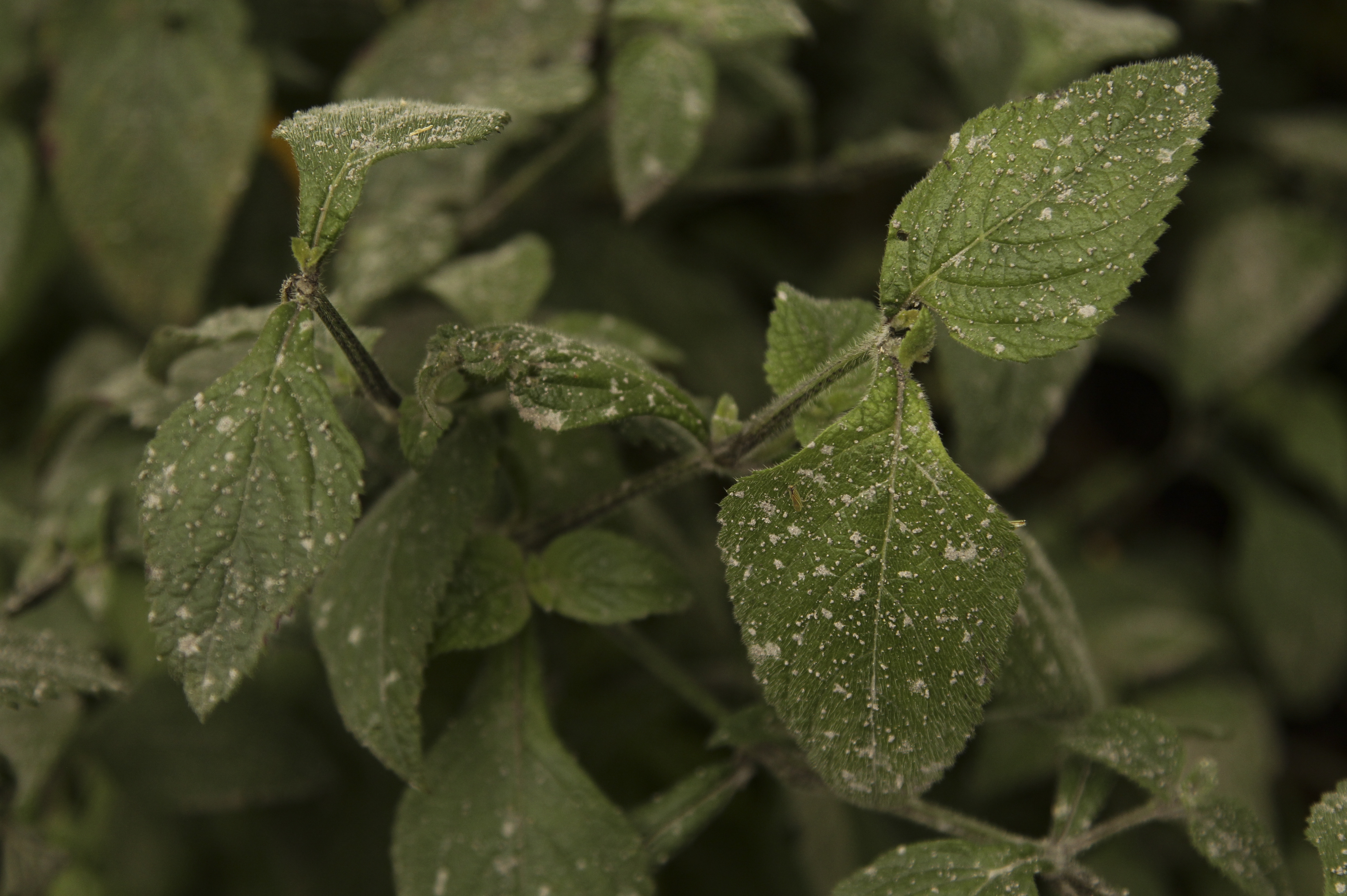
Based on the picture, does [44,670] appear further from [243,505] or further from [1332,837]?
[1332,837]

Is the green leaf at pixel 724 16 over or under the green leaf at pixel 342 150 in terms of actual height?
under

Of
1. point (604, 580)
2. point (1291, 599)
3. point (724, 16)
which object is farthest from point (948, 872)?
point (1291, 599)

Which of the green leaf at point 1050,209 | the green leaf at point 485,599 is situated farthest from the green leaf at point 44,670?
the green leaf at point 1050,209

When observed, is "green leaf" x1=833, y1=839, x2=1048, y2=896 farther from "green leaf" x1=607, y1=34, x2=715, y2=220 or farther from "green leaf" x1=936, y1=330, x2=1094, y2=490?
"green leaf" x1=607, y1=34, x2=715, y2=220

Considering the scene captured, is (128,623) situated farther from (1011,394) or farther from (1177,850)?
(1177,850)

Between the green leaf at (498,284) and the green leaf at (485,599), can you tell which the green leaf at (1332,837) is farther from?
the green leaf at (498,284)

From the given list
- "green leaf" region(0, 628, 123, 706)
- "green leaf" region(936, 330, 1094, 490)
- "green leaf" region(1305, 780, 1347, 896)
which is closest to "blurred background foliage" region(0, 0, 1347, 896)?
"green leaf" region(936, 330, 1094, 490)
